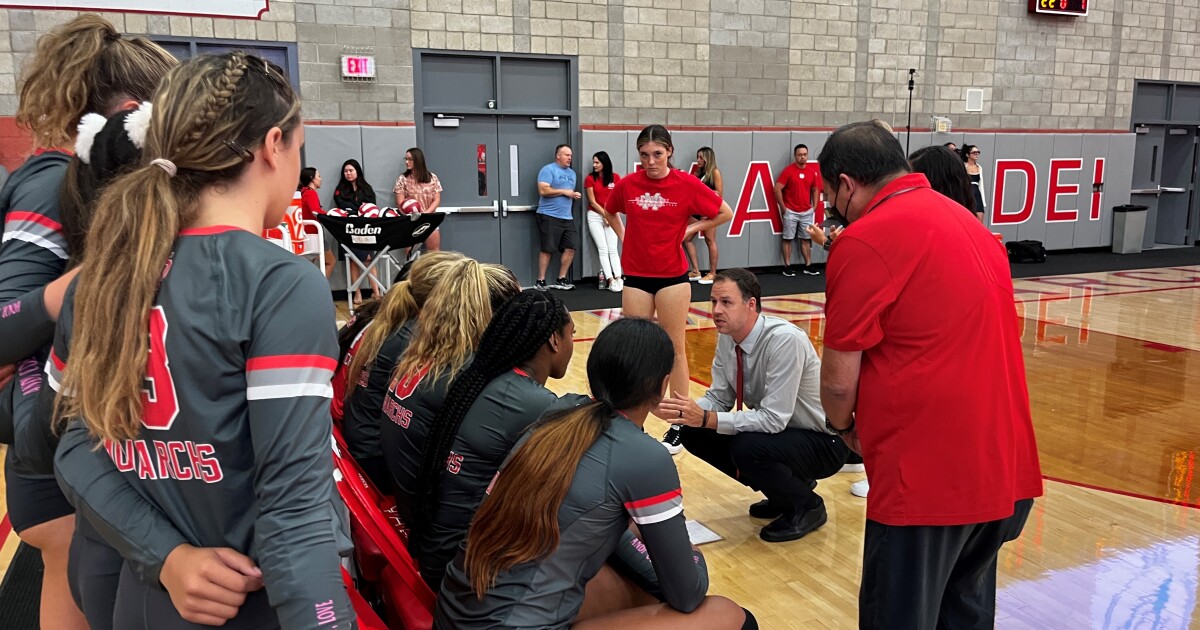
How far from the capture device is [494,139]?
35.7 feet

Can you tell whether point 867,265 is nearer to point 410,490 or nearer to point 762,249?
point 410,490

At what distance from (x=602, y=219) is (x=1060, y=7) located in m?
8.80

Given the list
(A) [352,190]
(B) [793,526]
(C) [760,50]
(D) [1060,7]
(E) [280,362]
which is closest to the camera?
(E) [280,362]

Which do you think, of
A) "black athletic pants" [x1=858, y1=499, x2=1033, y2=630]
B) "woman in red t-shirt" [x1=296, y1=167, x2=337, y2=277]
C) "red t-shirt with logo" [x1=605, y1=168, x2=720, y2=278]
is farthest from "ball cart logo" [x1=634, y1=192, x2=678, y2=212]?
"woman in red t-shirt" [x1=296, y1=167, x2=337, y2=277]

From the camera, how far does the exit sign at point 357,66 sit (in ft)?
32.1

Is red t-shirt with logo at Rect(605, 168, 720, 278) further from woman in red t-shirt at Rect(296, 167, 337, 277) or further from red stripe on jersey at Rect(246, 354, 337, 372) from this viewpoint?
woman in red t-shirt at Rect(296, 167, 337, 277)

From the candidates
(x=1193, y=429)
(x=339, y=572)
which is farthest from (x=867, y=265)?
(x=1193, y=429)

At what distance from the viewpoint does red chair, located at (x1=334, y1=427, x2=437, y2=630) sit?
7.52ft

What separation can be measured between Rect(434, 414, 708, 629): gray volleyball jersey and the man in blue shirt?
8687 millimetres

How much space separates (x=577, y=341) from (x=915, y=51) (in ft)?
27.5

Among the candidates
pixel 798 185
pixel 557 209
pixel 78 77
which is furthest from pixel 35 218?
pixel 798 185

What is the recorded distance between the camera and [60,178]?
1.73 meters

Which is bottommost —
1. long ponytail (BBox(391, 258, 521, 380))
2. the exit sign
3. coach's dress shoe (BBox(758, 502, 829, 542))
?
coach's dress shoe (BBox(758, 502, 829, 542))

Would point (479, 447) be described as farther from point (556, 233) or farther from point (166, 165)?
point (556, 233)
